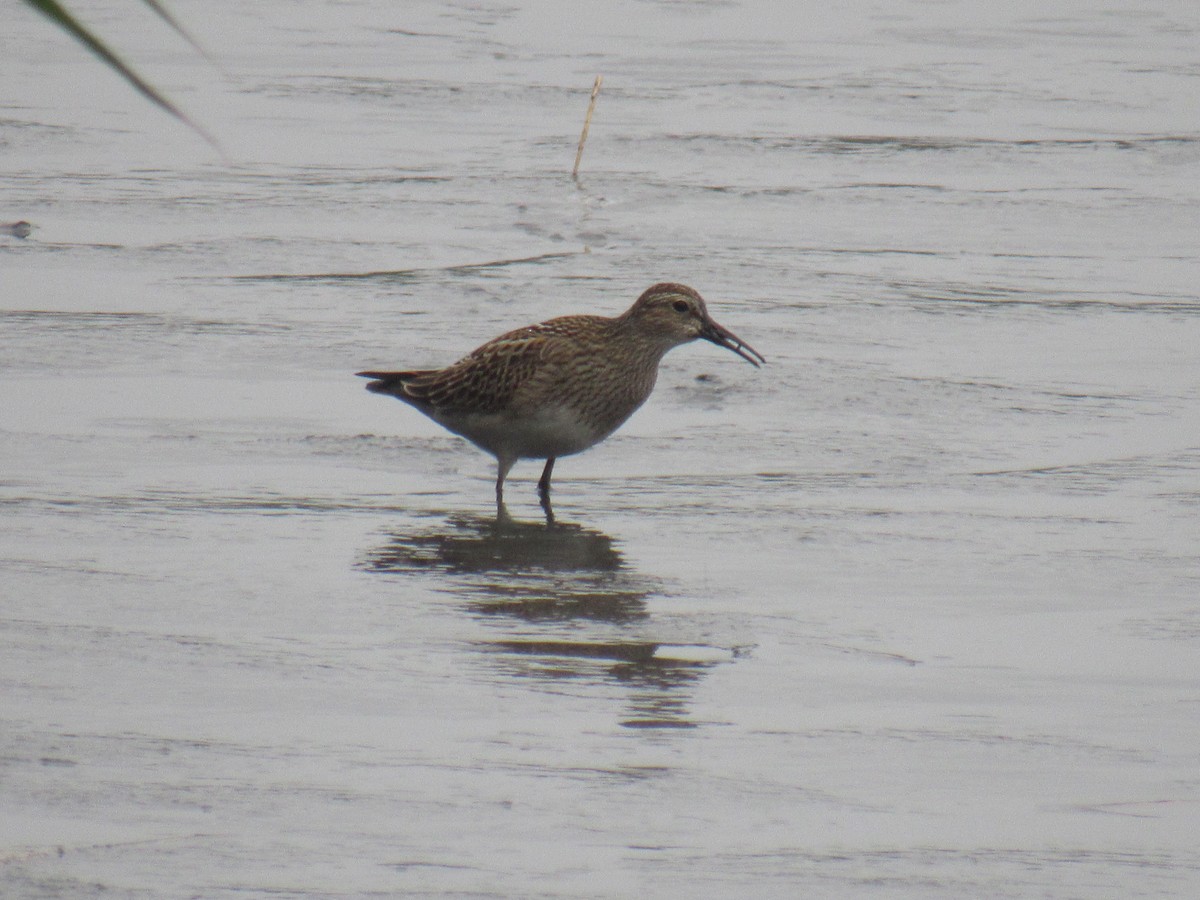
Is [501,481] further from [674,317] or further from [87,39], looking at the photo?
[87,39]

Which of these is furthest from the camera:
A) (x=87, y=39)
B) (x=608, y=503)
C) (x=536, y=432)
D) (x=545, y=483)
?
(x=545, y=483)

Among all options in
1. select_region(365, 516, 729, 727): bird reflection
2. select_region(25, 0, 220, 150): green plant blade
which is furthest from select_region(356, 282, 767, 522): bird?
select_region(25, 0, 220, 150): green plant blade

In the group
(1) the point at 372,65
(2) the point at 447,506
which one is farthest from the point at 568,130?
(2) the point at 447,506

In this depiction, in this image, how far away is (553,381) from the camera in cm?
816

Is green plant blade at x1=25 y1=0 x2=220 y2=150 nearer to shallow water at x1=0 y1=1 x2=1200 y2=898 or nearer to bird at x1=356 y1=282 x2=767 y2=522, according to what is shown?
shallow water at x1=0 y1=1 x2=1200 y2=898

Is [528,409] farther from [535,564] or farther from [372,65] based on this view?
[372,65]

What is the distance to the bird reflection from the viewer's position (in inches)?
229

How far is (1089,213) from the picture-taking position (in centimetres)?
1251

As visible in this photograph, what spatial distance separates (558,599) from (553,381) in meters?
1.71

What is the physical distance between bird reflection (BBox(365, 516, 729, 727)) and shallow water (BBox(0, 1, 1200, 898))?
0.08 feet

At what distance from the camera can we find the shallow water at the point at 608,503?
15.6 ft

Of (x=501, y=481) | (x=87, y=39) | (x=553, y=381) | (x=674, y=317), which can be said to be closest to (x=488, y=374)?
(x=553, y=381)

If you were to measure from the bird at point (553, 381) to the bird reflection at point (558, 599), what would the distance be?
44 cm

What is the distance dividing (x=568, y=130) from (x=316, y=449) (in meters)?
6.67
